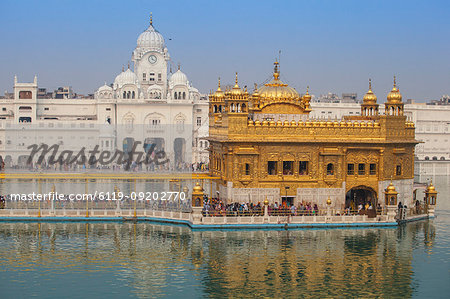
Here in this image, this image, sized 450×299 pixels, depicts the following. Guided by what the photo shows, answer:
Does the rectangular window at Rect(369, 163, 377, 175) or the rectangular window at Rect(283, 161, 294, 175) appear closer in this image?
the rectangular window at Rect(283, 161, 294, 175)

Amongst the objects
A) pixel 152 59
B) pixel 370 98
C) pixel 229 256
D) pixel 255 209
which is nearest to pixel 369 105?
pixel 370 98

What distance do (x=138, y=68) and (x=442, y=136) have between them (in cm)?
3561

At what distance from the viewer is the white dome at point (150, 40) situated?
260ft

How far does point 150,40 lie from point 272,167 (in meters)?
51.8

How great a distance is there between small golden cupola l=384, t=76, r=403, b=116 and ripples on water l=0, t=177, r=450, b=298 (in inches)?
194

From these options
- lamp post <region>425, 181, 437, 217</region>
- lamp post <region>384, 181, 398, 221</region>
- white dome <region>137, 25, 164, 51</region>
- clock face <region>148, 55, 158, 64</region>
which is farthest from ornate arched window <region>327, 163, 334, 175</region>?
white dome <region>137, 25, 164, 51</region>

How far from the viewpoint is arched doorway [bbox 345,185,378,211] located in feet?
101

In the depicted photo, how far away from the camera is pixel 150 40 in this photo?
260 feet

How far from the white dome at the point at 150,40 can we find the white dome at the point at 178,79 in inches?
161

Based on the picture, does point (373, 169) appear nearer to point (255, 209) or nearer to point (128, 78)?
point (255, 209)

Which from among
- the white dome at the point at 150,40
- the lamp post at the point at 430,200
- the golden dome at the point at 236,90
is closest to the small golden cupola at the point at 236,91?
the golden dome at the point at 236,90

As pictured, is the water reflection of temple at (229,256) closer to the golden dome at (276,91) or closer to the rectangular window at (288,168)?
the rectangular window at (288,168)

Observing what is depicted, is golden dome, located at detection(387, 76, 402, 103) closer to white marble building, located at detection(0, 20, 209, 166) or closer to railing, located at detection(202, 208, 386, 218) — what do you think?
railing, located at detection(202, 208, 386, 218)

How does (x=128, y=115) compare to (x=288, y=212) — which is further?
(x=128, y=115)
